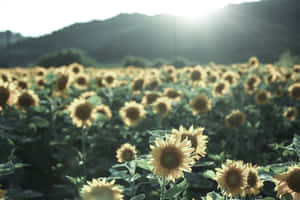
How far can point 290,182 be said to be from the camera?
1481mm

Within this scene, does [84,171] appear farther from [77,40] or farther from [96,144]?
[77,40]

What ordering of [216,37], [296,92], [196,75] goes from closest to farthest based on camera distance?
[296,92] < [196,75] < [216,37]

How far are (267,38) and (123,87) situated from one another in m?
42.0

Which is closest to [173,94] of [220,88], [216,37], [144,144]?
[144,144]

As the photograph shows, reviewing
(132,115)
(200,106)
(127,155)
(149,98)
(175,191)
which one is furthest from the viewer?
(149,98)

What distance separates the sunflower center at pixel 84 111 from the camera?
3203mm

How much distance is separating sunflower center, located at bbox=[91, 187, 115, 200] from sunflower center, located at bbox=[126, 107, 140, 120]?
2232mm

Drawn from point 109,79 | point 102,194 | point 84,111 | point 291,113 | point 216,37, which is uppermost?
point 216,37

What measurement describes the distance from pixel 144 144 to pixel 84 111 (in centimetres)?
82

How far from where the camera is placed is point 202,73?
5602 mm

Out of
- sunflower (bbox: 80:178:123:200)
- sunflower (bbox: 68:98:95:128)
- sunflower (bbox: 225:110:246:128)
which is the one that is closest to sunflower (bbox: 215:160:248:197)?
sunflower (bbox: 80:178:123:200)

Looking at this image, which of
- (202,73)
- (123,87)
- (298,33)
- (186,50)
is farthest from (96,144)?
(298,33)

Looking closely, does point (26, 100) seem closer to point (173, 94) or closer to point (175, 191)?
point (173, 94)

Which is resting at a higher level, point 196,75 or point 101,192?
point 196,75
